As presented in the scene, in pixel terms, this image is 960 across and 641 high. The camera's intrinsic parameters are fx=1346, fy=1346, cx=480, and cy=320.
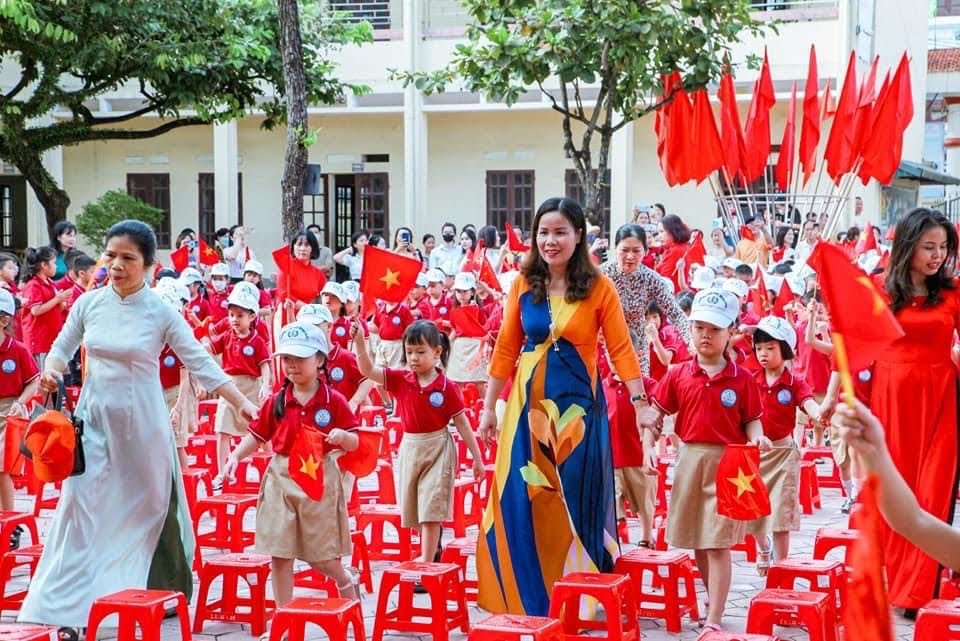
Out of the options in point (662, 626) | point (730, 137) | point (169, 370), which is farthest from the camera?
point (730, 137)

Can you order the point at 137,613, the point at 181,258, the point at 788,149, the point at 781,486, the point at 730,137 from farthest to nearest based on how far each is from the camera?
the point at 788,149 < the point at 730,137 < the point at 181,258 < the point at 781,486 < the point at 137,613

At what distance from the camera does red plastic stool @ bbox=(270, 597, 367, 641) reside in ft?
16.1

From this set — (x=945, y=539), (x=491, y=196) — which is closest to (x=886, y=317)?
(x=945, y=539)

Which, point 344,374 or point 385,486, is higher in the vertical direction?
point 344,374

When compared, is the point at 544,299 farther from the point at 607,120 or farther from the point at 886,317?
the point at 607,120

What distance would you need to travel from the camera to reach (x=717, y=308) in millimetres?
6070

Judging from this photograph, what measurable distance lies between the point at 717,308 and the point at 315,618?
2.33 metres

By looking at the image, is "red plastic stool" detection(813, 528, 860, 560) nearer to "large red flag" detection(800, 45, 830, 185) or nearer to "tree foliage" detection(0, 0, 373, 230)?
"large red flag" detection(800, 45, 830, 185)

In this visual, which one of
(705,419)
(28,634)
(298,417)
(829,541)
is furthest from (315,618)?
(829,541)

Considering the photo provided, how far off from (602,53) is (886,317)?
31.5 ft

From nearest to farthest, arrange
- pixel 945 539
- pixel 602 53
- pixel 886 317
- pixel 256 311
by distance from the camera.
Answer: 1. pixel 886 317
2. pixel 945 539
3. pixel 256 311
4. pixel 602 53

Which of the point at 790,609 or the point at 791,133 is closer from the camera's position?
the point at 790,609

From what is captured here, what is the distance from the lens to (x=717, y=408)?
20.0 ft

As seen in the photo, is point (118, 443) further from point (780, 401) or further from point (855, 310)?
point (855, 310)
